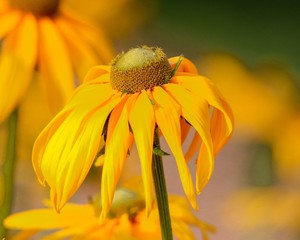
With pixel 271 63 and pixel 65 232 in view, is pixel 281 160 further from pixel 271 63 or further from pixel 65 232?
pixel 65 232

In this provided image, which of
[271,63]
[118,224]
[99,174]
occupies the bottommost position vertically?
[118,224]

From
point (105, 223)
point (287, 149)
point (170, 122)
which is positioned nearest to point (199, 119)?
point (170, 122)

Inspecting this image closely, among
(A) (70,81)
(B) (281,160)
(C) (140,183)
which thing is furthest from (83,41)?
(B) (281,160)

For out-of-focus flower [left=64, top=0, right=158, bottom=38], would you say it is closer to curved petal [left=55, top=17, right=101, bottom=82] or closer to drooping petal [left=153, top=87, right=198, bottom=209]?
curved petal [left=55, top=17, right=101, bottom=82]

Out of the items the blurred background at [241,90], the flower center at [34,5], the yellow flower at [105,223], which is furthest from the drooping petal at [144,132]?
the blurred background at [241,90]

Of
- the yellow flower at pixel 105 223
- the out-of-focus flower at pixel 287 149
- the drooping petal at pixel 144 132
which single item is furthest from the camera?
the out-of-focus flower at pixel 287 149

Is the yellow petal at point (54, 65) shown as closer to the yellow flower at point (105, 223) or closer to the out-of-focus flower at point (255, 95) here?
the yellow flower at point (105, 223)

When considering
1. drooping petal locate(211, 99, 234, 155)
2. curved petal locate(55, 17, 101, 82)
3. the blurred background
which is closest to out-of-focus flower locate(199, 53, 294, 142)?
the blurred background
